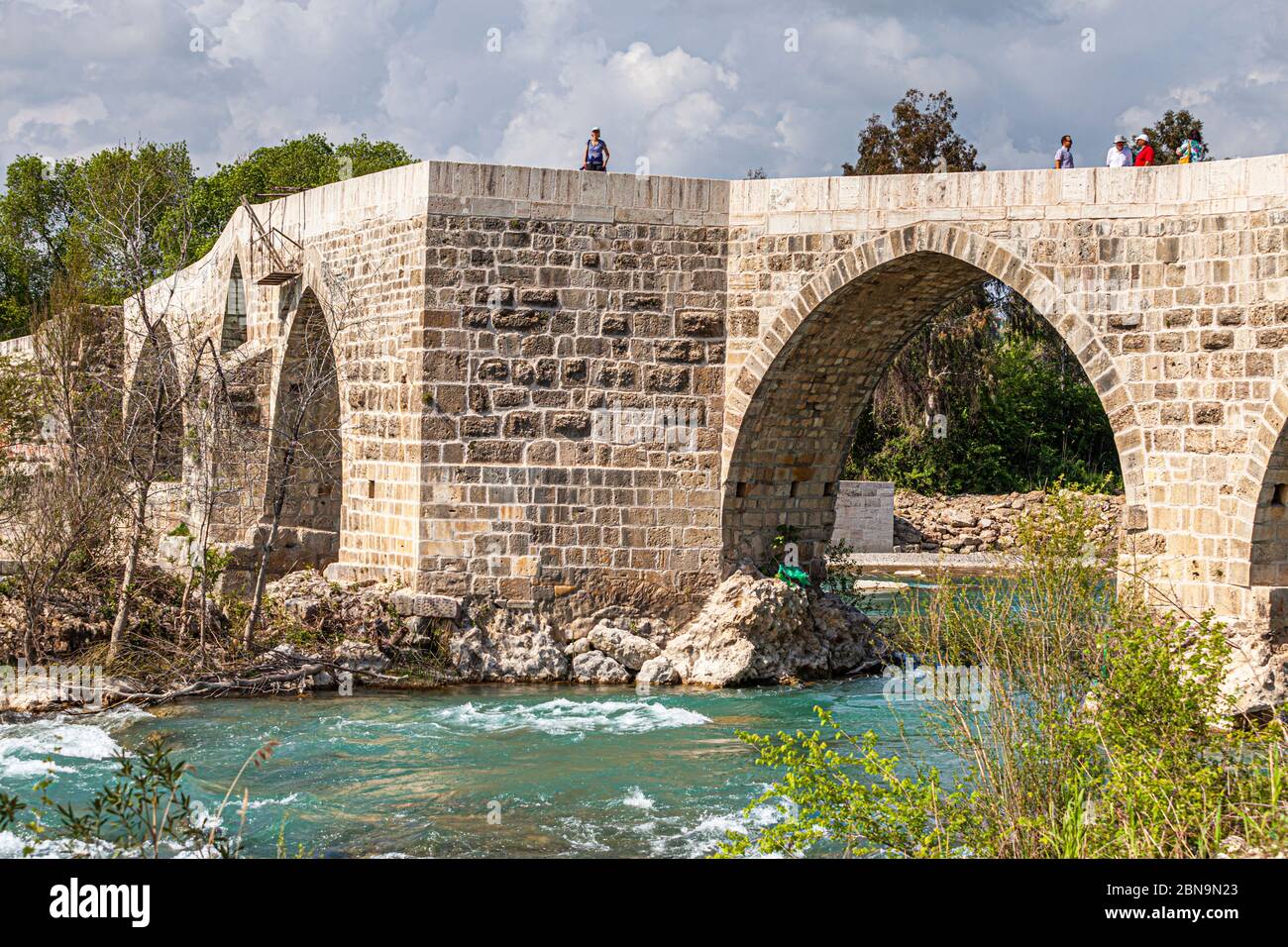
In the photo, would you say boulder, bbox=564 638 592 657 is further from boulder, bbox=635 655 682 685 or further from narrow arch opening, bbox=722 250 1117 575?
narrow arch opening, bbox=722 250 1117 575

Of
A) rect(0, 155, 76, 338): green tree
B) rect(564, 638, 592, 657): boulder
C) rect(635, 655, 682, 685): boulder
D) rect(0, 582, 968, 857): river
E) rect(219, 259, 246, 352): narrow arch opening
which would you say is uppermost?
rect(0, 155, 76, 338): green tree

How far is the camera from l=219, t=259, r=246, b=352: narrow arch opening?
16.7 meters

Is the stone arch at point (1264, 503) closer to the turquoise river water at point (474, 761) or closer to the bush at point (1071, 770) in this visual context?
the turquoise river water at point (474, 761)

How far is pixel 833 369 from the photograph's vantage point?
43.5ft

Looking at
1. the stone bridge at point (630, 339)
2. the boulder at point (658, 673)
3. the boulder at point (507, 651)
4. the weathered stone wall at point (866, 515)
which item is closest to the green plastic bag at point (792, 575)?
the stone bridge at point (630, 339)

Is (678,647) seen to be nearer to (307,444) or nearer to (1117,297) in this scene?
(1117,297)

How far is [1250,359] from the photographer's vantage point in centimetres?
1048

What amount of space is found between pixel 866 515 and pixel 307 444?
11.6 metres

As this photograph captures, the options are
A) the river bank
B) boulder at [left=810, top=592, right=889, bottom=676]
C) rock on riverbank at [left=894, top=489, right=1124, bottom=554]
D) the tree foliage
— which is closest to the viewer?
the river bank

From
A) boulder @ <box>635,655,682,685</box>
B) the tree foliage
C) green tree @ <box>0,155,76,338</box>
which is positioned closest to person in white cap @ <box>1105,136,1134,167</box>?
boulder @ <box>635,655,682,685</box>

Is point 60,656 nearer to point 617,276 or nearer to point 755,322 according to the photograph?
point 617,276

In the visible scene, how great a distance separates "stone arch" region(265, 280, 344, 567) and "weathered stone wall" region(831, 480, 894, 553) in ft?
35.7

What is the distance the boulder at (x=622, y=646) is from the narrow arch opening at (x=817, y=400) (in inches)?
44.6
